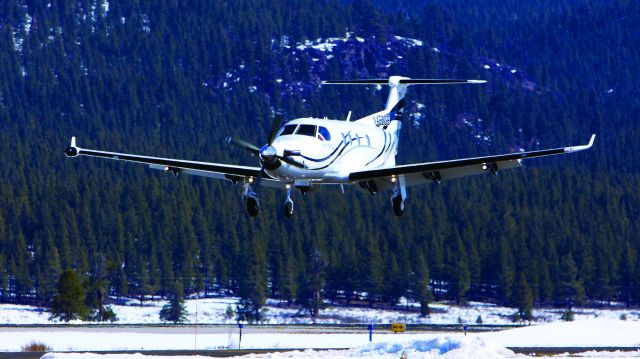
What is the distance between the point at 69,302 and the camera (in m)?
120

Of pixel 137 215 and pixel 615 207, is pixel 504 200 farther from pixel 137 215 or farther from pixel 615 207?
pixel 137 215

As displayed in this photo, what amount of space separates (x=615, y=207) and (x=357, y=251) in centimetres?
4802

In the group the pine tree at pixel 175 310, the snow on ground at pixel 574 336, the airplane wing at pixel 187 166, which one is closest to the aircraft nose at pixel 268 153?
the airplane wing at pixel 187 166

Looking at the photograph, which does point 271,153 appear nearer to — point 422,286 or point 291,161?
point 291,161

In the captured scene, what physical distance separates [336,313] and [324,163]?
299 feet

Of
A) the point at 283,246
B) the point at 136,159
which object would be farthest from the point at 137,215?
the point at 136,159

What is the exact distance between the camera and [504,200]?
18488cm

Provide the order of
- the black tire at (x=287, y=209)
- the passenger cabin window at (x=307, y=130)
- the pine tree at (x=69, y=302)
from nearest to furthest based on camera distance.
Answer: the black tire at (x=287, y=209) < the passenger cabin window at (x=307, y=130) < the pine tree at (x=69, y=302)

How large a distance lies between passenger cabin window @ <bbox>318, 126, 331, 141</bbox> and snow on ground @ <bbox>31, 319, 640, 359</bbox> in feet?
30.2

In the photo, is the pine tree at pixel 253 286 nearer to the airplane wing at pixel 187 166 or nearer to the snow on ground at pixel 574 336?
the snow on ground at pixel 574 336

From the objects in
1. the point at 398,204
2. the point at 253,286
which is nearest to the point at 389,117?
the point at 398,204

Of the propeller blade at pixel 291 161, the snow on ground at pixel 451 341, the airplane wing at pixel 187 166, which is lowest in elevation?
the snow on ground at pixel 451 341

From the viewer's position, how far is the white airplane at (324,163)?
52906mm

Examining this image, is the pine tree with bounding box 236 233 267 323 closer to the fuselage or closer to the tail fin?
the tail fin
